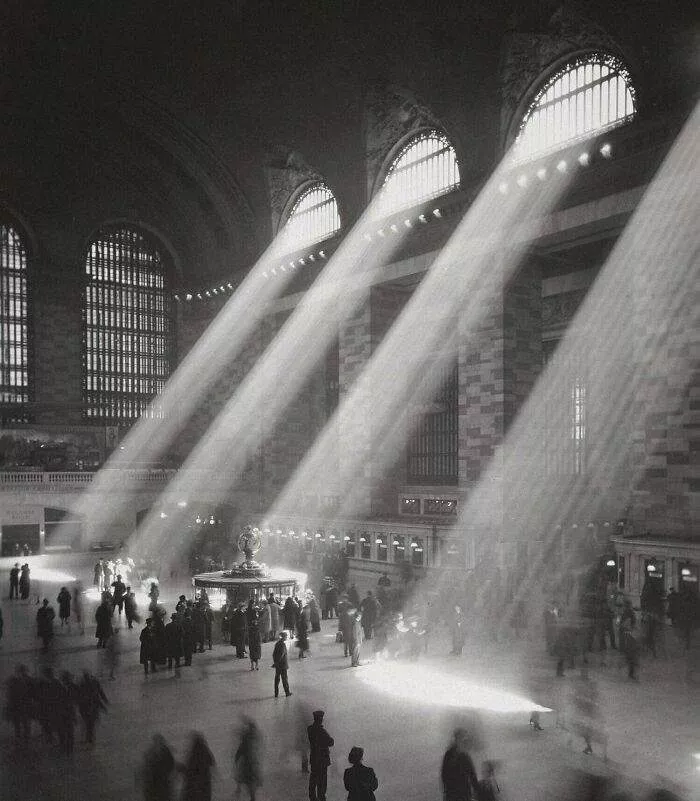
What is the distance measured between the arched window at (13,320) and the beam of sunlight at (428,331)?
1399 centimetres

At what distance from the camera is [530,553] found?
2322 centimetres

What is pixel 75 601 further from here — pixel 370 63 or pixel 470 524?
pixel 370 63

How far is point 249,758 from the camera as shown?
860 cm

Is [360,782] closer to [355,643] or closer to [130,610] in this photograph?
[355,643]

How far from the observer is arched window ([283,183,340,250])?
111 ft

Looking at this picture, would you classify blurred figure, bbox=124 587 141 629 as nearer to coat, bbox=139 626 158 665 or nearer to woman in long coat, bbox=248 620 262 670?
coat, bbox=139 626 158 665

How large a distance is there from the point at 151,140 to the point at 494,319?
19656mm

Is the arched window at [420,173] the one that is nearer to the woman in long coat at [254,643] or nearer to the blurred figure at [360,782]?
the woman in long coat at [254,643]

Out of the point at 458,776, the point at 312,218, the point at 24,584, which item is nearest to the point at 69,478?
the point at 24,584

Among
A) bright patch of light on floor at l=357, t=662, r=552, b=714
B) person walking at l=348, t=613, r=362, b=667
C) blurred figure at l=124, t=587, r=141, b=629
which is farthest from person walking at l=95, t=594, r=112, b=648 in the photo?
bright patch of light on floor at l=357, t=662, r=552, b=714

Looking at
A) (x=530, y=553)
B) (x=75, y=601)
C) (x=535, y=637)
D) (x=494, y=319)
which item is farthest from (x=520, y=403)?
(x=75, y=601)

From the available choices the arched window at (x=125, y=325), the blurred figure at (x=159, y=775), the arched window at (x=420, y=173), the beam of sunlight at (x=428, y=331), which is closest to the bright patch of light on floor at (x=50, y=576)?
the beam of sunlight at (x=428, y=331)

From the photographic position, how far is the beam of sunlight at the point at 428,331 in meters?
24.9

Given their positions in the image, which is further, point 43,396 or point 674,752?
point 43,396
